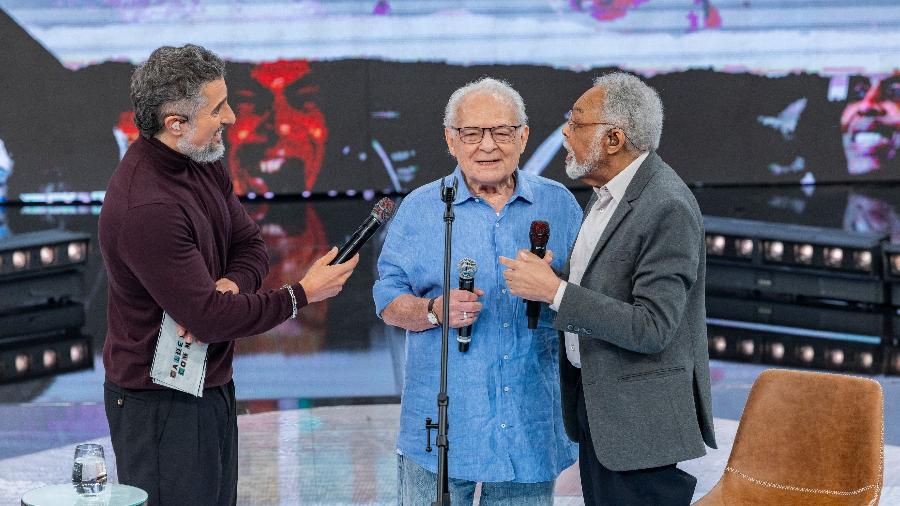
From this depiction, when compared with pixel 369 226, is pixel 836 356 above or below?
below

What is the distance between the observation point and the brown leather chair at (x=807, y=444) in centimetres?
276

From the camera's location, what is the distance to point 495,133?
2.66 metres

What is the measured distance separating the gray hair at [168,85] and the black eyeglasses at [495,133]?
1.92ft

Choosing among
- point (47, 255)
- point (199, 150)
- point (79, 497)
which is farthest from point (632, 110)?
point (47, 255)

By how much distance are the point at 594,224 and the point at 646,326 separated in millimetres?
324

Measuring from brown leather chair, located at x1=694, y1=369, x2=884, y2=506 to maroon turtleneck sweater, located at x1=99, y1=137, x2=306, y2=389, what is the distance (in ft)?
3.86

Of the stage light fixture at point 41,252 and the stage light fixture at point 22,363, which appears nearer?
the stage light fixture at point 22,363

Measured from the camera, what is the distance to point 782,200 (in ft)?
35.9

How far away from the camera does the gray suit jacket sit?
2.39m

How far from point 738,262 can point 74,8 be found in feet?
22.5

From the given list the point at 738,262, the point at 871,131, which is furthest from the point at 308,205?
the point at 871,131

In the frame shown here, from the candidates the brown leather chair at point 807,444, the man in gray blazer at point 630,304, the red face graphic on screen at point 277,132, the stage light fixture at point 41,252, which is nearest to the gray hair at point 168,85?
the man in gray blazer at point 630,304

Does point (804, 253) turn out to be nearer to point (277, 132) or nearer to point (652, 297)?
point (652, 297)

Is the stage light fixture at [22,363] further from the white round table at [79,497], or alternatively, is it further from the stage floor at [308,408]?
the white round table at [79,497]
